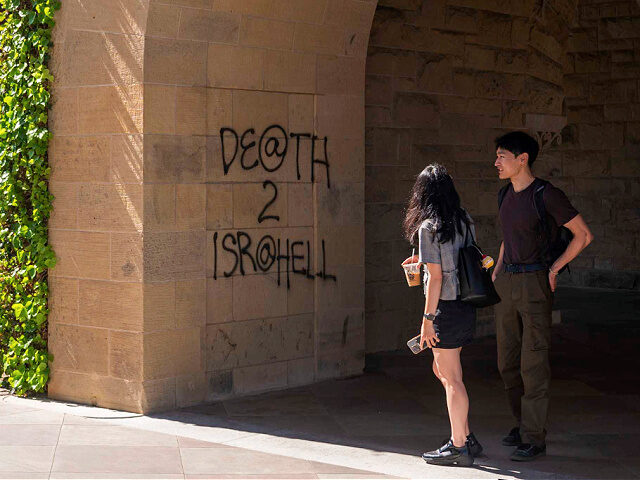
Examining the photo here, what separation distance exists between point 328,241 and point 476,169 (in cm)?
293

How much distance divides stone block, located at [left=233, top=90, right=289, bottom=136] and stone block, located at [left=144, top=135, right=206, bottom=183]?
43 centimetres

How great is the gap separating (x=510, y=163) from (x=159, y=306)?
270 centimetres

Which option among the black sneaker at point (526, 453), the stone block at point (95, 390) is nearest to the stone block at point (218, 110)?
the stone block at point (95, 390)

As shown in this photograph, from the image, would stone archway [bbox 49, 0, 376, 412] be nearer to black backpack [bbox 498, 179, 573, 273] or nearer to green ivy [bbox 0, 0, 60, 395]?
green ivy [bbox 0, 0, 60, 395]

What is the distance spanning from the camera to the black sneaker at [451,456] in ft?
20.7

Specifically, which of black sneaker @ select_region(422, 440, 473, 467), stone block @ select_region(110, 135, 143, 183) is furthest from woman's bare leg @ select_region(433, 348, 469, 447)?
stone block @ select_region(110, 135, 143, 183)

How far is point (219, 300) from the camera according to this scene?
26.6 ft

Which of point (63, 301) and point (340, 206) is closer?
point (63, 301)

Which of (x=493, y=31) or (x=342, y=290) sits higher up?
(x=493, y=31)

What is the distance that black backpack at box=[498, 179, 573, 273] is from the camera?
6.49 metres

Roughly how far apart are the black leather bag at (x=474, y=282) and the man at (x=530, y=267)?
39 centimetres

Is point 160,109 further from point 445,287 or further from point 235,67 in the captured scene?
point 445,287

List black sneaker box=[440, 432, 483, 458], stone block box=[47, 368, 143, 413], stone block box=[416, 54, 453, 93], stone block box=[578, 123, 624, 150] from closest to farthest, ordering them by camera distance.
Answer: black sneaker box=[440, 432, 483, 458] < stone block box=[47, 368, 143, 413] < stone block box=[416, 54, 453, 93] < stone block box=[578, 123, 624, 150]

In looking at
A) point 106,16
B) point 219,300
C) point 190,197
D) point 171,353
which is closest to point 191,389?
point 171,353
